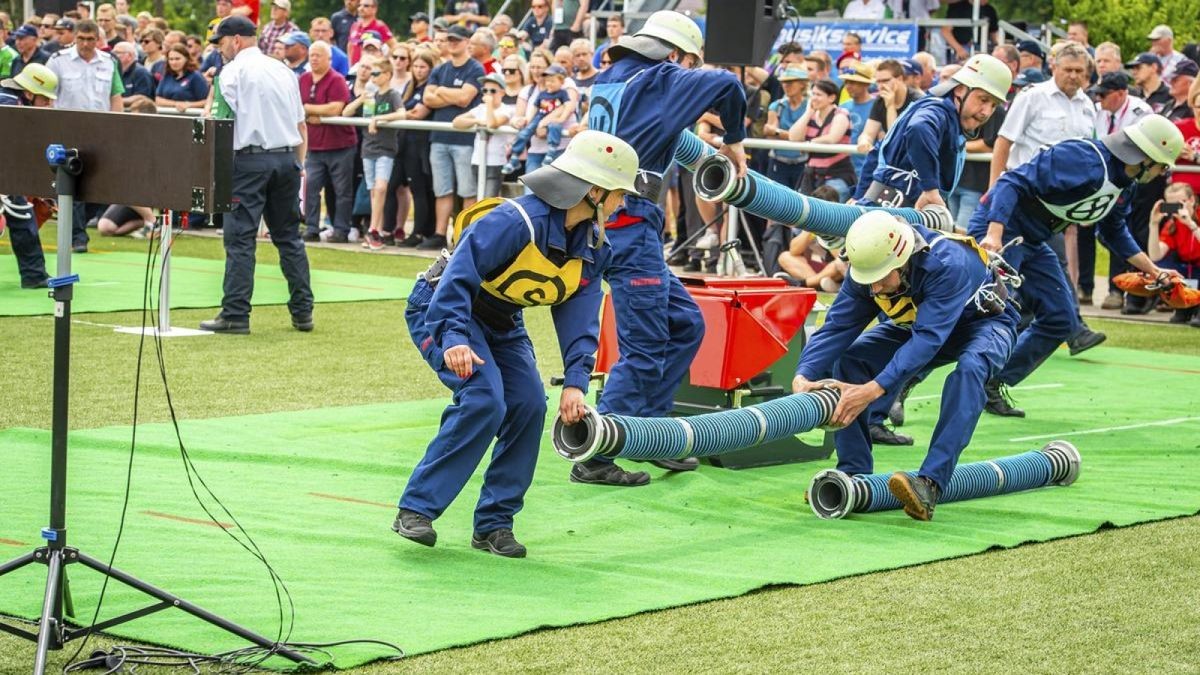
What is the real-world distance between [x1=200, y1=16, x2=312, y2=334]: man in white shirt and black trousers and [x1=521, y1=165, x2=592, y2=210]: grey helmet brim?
614 centimetres

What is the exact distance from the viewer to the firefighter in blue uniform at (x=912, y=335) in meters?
7.42

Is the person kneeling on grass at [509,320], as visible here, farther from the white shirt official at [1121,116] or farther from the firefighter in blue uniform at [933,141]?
the white shirt official at [1121,116]

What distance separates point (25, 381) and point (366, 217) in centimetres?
1022

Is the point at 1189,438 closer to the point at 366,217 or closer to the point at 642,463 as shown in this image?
the point at 642,463

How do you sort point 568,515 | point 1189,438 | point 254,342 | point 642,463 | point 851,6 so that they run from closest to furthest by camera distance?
point 568,515 < point 642,463 < point 1189,438 < point 254,342 < point 851,6

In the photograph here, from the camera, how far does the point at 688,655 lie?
17.7ft

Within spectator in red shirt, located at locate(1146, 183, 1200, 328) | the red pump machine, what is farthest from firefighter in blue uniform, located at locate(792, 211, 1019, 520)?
spectator in red shirt, located at locate(1146, 183, 1200, 328)

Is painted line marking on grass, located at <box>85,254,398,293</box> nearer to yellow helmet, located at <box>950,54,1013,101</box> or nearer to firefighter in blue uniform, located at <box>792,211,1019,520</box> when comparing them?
yellow helmet, located at <box>950,54,1013,101</box>

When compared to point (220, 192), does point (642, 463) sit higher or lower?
lower

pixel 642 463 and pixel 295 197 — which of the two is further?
pixel 295 197

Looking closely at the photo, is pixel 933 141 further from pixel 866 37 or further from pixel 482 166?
pixel 866 37

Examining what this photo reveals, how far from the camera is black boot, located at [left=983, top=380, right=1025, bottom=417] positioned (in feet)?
35.1

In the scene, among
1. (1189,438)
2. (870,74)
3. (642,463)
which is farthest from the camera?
(870,74)

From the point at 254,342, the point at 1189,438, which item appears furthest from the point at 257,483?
the point at 1189,438
